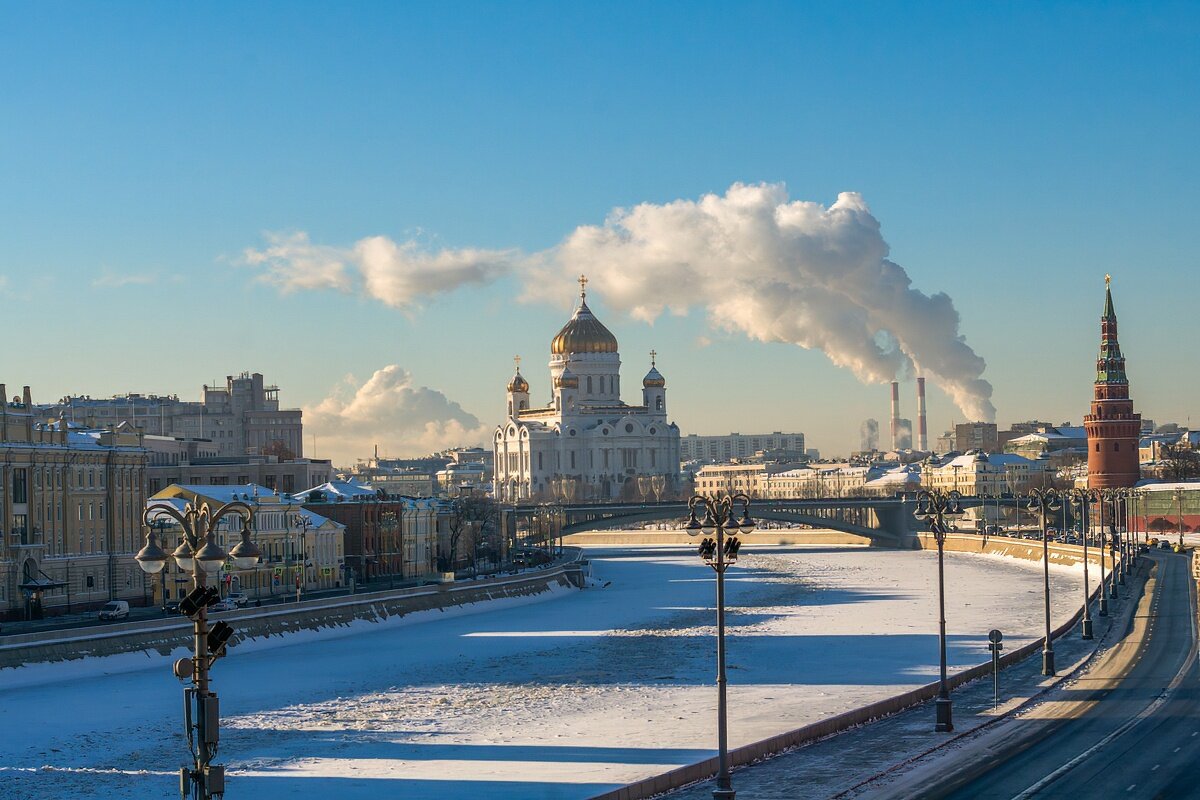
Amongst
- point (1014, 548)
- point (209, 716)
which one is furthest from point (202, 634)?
point (1014, 548)

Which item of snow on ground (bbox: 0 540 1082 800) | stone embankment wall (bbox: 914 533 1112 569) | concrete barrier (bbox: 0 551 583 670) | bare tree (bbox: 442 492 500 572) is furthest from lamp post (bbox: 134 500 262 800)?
bare tree (bbox: 442 492 500 572)

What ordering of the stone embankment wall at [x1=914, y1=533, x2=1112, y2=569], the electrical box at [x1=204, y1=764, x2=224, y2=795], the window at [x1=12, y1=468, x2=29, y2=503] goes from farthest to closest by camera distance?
the stone embankment wall at [x1=914, y1=533, x2=1112, y2=569], the window at [x1=12, y1=468, x2=29, y2=503], the electrical box at [x1=204, y1=764, x2=224, y2=795]

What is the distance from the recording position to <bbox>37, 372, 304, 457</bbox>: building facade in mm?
182250

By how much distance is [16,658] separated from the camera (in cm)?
5266

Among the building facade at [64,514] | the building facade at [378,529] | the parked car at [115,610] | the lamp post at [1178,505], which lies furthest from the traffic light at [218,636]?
the lamp post at [1178,505]

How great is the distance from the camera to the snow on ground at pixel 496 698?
36.8m

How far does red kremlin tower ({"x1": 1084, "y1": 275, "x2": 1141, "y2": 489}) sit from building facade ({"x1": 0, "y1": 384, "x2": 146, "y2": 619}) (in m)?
107

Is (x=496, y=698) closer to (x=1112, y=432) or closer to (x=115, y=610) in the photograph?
(x=115, y=610)

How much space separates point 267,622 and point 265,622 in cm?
9

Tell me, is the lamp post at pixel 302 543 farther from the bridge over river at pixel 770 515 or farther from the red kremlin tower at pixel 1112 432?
the red kremlin tower at pixel 1112 432

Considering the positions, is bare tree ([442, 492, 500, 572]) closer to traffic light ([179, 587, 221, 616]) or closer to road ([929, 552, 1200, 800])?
road ([929, 552, 1200, 800])

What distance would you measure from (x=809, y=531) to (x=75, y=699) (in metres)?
A: 137

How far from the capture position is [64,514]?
68125 millimetres

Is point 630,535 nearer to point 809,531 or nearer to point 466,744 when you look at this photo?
point 809,531
